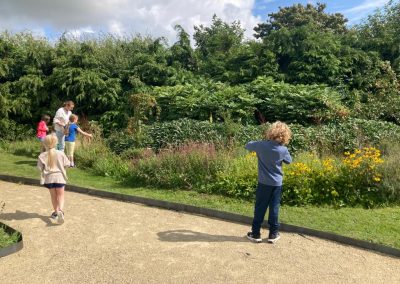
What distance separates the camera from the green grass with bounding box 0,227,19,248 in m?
5.10

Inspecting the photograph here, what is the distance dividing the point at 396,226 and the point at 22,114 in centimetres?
1385

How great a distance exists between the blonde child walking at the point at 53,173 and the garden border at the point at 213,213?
5.49 ft

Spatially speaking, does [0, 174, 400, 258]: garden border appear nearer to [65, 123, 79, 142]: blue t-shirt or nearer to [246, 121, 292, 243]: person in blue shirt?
[246, 121, 292, 243]: person in blue shirt

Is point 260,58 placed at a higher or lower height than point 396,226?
higher

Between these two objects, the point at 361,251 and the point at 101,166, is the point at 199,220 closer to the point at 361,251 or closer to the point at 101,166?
the point at 361,251

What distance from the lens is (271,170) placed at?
17.9ft

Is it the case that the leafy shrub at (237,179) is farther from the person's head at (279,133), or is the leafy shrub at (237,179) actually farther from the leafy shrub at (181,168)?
the person's head at (279,133)

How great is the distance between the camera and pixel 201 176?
27.5ft

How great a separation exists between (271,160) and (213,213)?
1.82 meters

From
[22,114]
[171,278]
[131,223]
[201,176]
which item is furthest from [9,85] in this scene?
[171,278]

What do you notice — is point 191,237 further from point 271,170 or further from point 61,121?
point 61,121

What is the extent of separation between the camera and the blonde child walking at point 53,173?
6.23 metres

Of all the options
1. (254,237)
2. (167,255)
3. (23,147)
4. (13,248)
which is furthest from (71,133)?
(254,237)

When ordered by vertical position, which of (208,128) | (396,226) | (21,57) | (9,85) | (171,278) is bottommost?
(171,278)
